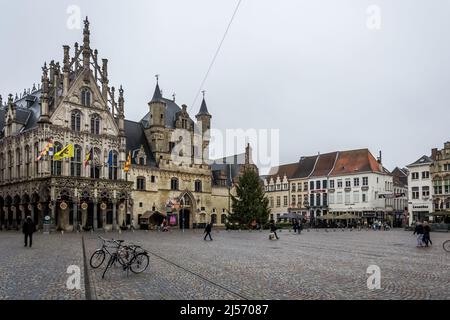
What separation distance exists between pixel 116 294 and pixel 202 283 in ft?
8.49

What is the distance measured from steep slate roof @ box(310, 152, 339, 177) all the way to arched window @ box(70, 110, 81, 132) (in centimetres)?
4655

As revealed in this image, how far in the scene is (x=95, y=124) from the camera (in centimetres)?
5719

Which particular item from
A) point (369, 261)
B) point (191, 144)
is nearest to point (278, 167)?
point (191, 144)

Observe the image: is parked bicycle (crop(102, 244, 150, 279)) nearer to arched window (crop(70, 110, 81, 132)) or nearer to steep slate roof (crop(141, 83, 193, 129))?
arched window (crop(70, 110, 81, 132))

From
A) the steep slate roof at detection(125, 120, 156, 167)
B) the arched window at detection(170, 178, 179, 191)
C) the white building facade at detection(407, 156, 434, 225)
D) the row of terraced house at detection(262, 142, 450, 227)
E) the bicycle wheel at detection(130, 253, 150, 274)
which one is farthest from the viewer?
the white building facade at detection(407, 156, 434, 225)

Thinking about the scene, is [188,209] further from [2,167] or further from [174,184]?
[2,167]

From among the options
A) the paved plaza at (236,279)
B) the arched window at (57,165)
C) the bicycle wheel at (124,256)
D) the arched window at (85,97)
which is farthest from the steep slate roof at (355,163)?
the bicycle wheel at (124,256)

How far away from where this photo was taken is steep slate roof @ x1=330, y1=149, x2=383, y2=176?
80506mm

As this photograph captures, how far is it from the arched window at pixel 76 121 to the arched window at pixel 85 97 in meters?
1.41

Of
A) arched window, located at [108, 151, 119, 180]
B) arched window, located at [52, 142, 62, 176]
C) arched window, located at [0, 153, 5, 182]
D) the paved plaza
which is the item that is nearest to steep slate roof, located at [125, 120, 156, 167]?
arched window, located at [108, 151, 119, 180]

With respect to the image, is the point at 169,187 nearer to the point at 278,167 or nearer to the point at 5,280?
the point at 278,167

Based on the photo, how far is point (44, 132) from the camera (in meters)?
51.4

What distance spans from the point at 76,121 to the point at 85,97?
323 cm

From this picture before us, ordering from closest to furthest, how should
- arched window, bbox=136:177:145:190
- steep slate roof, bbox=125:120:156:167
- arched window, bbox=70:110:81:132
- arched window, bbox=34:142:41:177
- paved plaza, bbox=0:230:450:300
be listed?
paved plaza, bbox=0:230:450:300 → arched window, bbox=34:142:41:177 → arched window, bbox=70:110:81:132 → arched window, bbox=136:177:145:190 → steep slate roof, bbox=125:120:156:167
